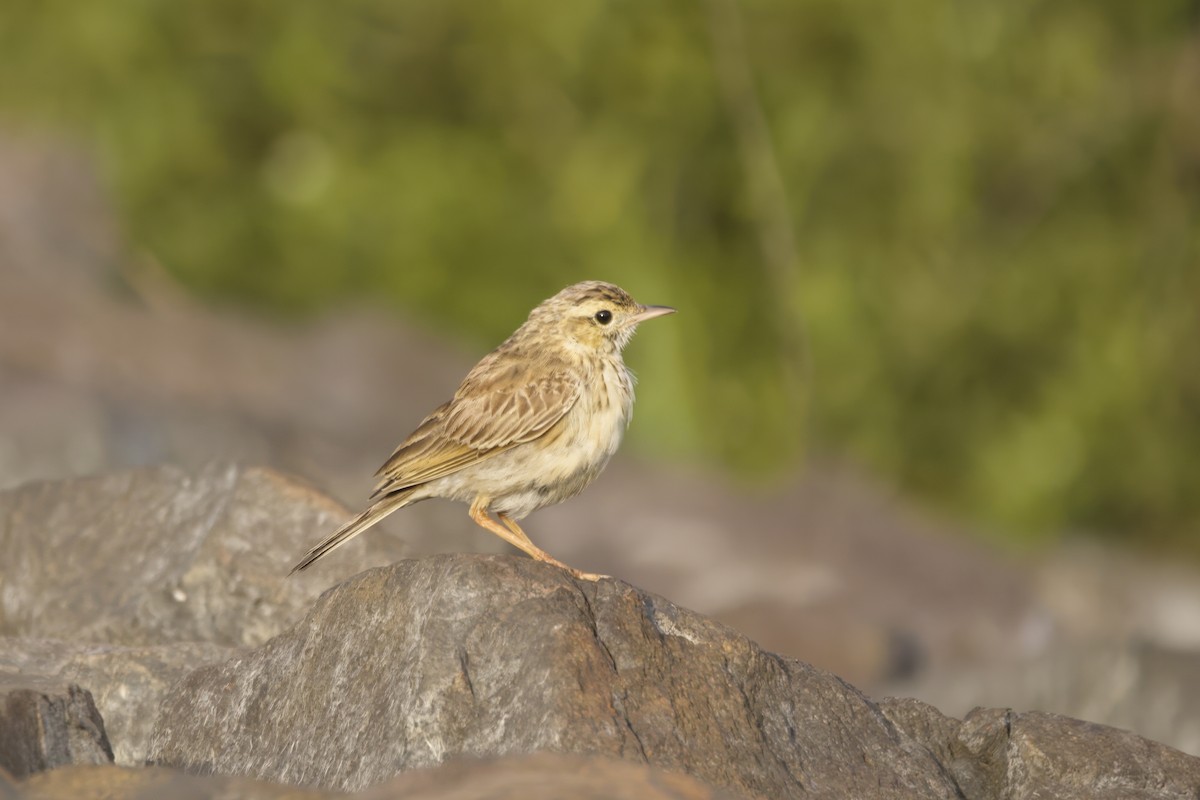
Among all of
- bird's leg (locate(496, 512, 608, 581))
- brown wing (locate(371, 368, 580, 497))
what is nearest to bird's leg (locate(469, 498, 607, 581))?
bird's leg (locate(496, 512, 608, 581))

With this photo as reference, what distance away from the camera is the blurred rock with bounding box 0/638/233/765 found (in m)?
5.97

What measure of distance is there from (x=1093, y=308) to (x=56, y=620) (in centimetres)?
947

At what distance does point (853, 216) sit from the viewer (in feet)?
44.9

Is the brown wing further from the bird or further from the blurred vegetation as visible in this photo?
the blurred vegetation

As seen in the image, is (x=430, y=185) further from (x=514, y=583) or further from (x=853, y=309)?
(x=514, y=583)

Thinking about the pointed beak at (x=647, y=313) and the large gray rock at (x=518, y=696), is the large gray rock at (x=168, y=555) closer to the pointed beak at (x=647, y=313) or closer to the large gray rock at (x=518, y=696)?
the large gray rock at (x=518, y=696)

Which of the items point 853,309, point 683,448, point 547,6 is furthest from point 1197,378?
point 547,6

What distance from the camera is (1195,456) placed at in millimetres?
14695

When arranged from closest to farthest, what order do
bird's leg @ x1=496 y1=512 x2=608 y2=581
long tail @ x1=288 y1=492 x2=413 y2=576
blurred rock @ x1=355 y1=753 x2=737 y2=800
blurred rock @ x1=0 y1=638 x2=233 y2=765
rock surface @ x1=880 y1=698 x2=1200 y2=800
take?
blurred rock @ x1=355 y1=753 x2=737 y2=800 → rock surface @ x1=880 y1=698 x2=1200 y2=800 → bird's leg @ x1=496 y1=512 x2=608 y2=581 → blurred rock @ x1=0 y1=638 x2=233 y2=765 → long tail @ x1=288 y1=492 x2=413 y2=576

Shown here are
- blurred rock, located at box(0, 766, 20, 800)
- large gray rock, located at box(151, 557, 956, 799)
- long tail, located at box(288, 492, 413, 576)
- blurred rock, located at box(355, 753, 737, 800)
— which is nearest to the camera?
blurred rock, located at box(355, 753, 737, 800)

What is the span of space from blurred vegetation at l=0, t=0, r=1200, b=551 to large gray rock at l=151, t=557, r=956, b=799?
7986mm

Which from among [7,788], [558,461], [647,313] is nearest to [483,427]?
[558,461]

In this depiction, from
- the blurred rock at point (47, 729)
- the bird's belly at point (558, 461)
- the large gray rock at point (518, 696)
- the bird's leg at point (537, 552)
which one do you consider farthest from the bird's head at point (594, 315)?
the blurred rock at point (47, 729)

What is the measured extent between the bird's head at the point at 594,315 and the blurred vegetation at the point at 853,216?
586cm
